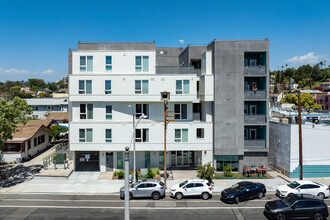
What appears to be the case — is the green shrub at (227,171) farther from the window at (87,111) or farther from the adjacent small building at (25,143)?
the adjacent small building at (25,143)

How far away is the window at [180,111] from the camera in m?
32.6

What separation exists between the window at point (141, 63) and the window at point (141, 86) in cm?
153

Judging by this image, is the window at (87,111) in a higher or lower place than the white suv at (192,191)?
higher

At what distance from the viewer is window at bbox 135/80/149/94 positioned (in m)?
31.2

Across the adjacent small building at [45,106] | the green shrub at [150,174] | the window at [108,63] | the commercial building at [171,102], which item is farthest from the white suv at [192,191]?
the adjacent small building at [45,106]

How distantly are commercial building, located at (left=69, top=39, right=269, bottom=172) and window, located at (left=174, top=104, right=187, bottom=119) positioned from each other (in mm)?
120

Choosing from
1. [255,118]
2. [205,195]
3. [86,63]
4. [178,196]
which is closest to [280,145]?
[255,118]

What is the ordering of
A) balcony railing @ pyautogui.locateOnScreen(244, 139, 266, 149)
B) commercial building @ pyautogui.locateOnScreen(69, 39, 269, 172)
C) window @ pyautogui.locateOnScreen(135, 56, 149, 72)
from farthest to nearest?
window @ pyautogui.locateOnScreen(135, 56, 149, 72)
balcony railing @ pyautogui.locateOnScreen(244, 139, 266, 149)
commercial building @ pyautogui.locateOnScreen(69, 39, 269, 172)

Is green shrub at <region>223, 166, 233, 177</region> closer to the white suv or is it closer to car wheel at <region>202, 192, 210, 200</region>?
the white suv

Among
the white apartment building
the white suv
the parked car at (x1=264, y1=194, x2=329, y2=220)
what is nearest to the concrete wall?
the white apartment building

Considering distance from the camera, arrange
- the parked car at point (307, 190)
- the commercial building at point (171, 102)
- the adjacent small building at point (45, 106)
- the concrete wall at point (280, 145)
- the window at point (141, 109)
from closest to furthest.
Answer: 1. the parked car at point (307, 190)
2. the concrete wall at point (280, 145)
3. the commercial building at point (171, 102)
4. the window at point (141, 109)
5. the adjacent small building at point (45, 106)

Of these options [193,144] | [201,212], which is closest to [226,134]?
[193,144]

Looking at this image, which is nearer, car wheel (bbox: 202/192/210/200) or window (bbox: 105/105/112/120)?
car wheel (bbox: 202/192/210/200)

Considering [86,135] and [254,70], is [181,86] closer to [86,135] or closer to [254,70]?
[254,70]
